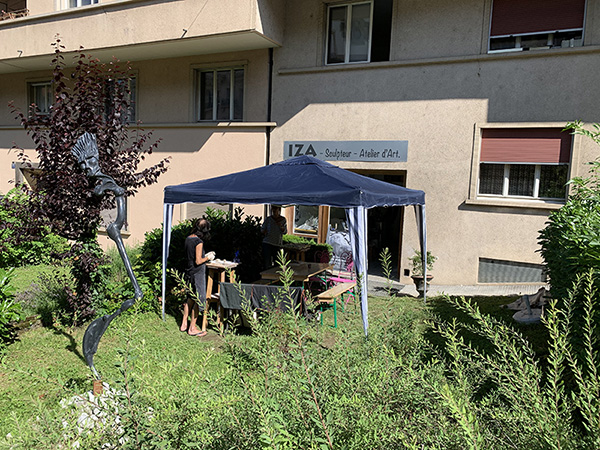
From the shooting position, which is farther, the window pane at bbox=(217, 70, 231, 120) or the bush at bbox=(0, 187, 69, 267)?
the window pane at bbox=(217, 70, 231, 120)

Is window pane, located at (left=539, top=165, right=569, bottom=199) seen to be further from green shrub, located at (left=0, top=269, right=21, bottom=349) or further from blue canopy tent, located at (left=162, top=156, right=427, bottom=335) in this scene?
green shrub, located at (left=0, top=269, right=21, bottom=349)

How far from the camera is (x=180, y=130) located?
42.7 ft

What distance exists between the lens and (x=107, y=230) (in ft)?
14.9

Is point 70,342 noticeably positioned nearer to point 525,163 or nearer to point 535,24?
point 525,163

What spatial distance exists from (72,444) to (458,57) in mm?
10153

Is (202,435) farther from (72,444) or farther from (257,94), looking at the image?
(257,94)

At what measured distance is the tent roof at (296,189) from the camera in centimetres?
609

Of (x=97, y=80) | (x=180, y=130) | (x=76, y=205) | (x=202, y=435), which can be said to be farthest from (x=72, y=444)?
(x=180, y=130)

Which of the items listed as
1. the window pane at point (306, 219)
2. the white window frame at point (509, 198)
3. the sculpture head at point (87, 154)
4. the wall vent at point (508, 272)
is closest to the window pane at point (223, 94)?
the window pane at point (306, 219)

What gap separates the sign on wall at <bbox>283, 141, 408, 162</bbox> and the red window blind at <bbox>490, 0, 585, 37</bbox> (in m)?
3.11

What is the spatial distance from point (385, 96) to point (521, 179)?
3.49 meters

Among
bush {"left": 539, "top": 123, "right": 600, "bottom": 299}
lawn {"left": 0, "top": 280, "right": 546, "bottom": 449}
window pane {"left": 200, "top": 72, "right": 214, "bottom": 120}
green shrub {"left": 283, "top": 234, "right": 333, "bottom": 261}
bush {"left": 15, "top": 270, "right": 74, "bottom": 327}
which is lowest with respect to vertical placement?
bush {"left": 15, "top": 270, "right": 74, "bottom": 327}


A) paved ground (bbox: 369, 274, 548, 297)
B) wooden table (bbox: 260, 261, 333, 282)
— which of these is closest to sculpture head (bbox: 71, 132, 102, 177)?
wooden table (bbox: 260, 261, 333, 282)

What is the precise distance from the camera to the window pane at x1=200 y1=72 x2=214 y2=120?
513 inches
